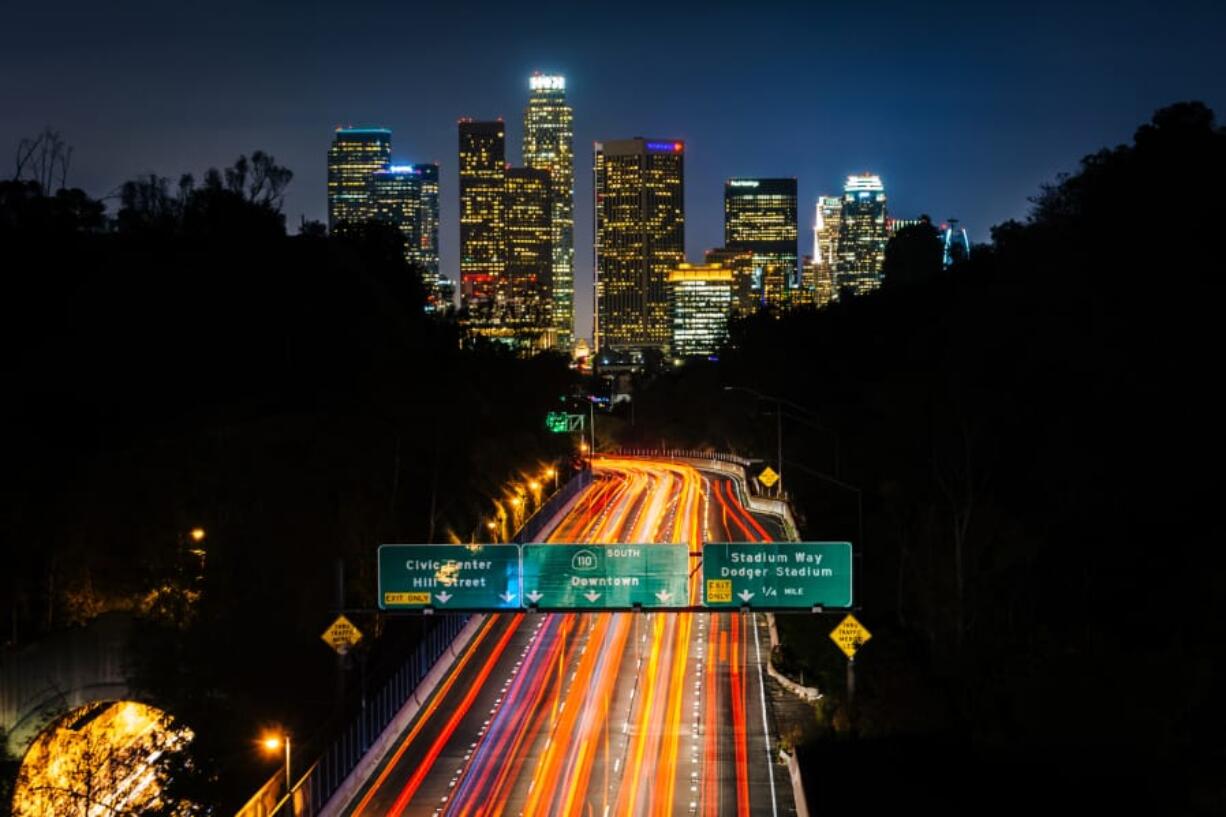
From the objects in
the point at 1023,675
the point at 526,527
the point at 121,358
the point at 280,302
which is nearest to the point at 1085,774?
the point at 1023,675

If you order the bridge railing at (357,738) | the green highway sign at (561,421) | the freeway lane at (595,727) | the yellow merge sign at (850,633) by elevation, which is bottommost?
the freeway lane at (595,727)

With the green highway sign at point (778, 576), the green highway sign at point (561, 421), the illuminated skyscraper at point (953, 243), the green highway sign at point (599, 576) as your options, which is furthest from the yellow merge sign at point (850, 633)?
the illuminated skyscraper at point (953, 243)

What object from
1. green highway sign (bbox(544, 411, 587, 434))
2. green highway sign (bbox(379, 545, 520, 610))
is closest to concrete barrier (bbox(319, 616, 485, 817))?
green highway sign (bbox(379, 545, 520, 610))

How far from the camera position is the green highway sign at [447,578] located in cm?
3816

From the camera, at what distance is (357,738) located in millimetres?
38281

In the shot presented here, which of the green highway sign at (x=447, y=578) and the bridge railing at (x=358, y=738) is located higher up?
the green highway sign at (x=447, y=578)

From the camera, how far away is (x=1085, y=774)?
149 ft

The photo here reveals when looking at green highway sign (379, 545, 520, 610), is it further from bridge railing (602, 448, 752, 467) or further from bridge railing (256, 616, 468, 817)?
bridge railing (602, 448, 752, 467)

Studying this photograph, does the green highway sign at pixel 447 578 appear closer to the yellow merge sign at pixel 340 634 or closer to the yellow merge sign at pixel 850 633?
the yellow merge sign at pixel 340 634

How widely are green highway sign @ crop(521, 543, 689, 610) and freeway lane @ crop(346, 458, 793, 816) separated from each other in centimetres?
206

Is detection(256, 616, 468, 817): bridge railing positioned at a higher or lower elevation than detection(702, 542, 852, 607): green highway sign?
lower

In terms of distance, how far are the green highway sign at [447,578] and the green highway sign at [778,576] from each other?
5858mm

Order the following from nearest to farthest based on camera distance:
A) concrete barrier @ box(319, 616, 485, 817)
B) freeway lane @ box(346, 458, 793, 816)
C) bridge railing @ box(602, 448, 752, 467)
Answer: concrete barrier @ box(319, 616, 485, 817) → freeway lane @ box(346, 458, 793, 816) → bridge railing @ box(602, 448, 752, 467)

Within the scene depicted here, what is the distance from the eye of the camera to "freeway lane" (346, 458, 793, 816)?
1395 inches
